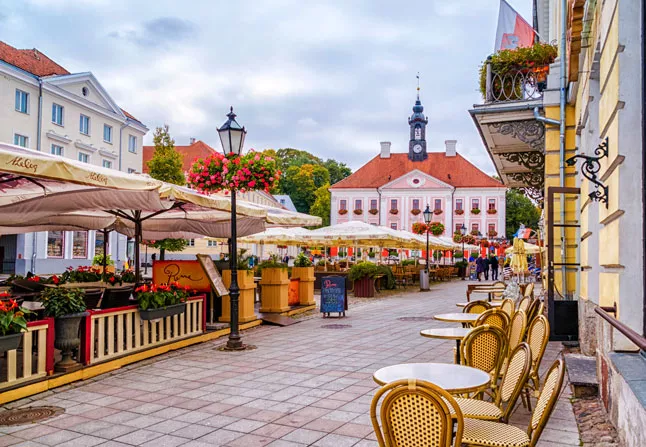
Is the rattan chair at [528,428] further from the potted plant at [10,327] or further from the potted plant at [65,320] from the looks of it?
the potted plant at [65,320]

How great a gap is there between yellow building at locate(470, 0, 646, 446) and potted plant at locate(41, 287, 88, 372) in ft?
18.6

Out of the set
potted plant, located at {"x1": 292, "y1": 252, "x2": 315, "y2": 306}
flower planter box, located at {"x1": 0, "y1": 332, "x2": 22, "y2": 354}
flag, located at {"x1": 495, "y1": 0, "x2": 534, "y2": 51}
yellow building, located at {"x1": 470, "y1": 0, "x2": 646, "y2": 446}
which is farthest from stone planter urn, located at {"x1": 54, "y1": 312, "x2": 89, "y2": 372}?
flag, located at {"x1": 495, "y1": 0, "x2": 534, "y2": 51}

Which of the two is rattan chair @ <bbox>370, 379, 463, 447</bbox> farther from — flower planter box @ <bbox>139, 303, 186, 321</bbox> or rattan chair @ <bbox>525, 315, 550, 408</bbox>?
flower planter box @ <bbox>139, 303, 186, 321</bbox>

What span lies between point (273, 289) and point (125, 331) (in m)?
5.56

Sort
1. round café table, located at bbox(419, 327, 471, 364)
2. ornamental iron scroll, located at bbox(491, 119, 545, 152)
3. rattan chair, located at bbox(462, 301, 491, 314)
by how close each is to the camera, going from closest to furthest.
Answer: round café table, located at bbox(419, 327, 471, 364), rattan chair, located at bbox(462, 301, 491, 314), ornamental iron scroll, located at bbox(491, 119, 545, 152)

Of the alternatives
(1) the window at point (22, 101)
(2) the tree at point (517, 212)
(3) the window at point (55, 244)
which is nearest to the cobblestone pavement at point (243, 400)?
(1) the window at point (22, 101)

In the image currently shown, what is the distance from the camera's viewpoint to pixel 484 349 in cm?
507

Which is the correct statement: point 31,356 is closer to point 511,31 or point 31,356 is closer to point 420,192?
point 511,31

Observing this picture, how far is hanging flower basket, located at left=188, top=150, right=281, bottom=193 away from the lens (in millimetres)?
9750

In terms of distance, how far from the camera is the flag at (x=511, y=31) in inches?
452

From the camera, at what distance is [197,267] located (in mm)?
11617

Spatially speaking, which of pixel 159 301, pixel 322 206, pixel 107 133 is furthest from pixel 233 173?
pixel 322 206

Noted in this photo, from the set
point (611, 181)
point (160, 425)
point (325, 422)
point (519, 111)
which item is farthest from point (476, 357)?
point (519, 111)

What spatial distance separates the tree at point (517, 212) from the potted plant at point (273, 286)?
70.7 meters
